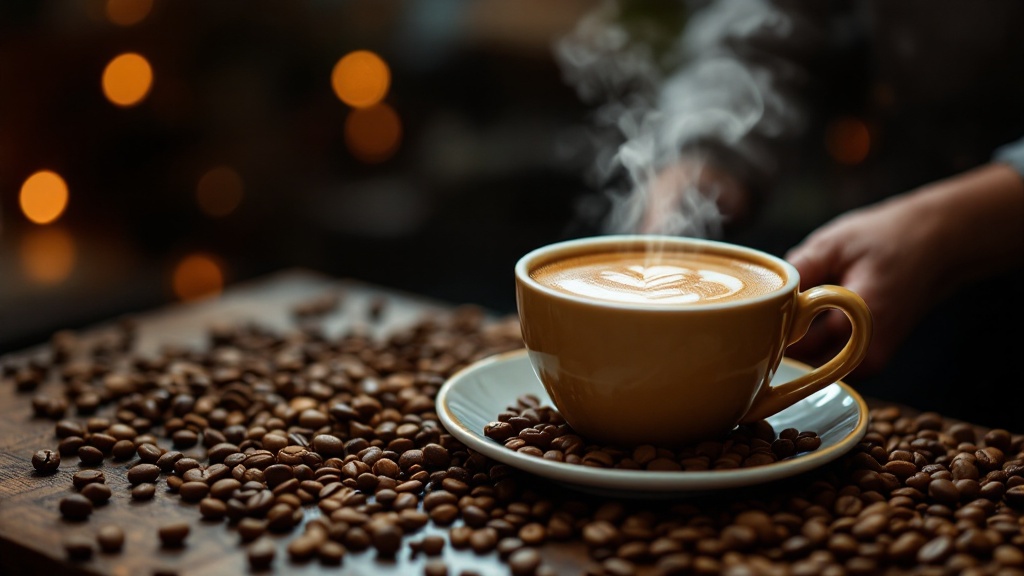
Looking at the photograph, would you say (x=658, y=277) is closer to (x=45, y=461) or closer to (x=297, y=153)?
(x=45, y=461)

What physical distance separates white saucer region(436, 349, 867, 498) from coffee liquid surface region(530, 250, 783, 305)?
165 mm

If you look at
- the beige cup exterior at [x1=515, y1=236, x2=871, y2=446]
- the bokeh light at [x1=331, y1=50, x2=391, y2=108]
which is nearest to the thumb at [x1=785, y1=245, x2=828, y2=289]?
the beige cup exterior at [x1=515, y1=236, x2=871, y2=446]

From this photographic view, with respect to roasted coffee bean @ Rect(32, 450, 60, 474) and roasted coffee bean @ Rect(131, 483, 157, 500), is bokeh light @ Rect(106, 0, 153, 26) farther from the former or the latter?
roasted coffee bean @ Rect(131, 483, 157, 500)

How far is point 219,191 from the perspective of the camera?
10.1 ft

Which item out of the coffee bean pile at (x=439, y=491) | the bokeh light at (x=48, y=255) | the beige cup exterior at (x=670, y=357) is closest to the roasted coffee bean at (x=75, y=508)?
the coffee bean pile at (x=439, y=491)

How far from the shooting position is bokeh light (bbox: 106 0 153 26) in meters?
2.60

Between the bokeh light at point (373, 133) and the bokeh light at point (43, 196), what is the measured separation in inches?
38.1

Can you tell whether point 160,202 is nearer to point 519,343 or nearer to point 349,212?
point 349,212

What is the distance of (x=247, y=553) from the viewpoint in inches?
32.7

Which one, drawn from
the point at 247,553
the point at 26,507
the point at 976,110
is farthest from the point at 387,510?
the point at 976,110

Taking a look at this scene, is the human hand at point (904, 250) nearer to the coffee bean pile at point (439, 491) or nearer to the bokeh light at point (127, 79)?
the coffee bean pile at point (439, 491)

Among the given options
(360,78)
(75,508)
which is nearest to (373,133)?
(360,78)

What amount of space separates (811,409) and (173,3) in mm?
2425

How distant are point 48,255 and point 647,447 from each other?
2.52 metres
